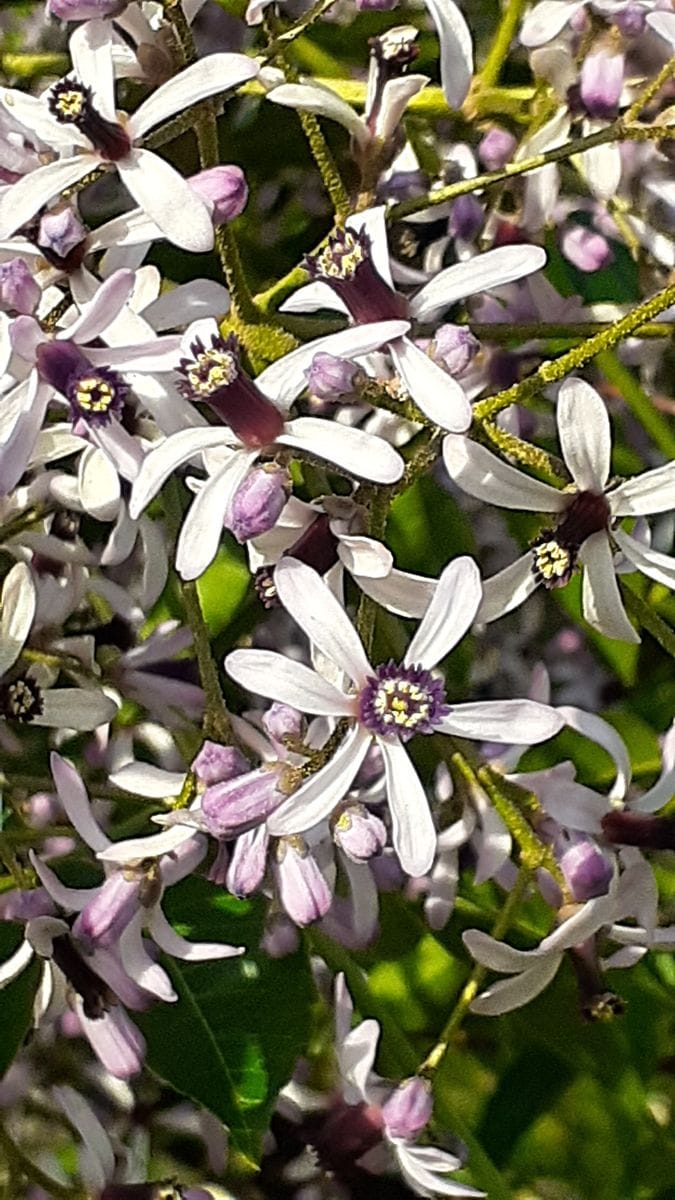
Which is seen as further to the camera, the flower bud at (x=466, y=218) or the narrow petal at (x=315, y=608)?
the flower bud at (x=466, y=218)

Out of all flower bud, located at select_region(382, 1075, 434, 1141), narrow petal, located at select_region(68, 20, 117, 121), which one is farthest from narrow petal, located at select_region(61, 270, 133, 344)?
flower bud, located at select_region(382, 1075, 434, 1141)

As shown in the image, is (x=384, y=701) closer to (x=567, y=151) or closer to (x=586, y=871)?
(x=586, y=871)

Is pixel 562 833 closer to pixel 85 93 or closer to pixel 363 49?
pixel 85 93

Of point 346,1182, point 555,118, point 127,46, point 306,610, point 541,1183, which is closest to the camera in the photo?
point 306,610

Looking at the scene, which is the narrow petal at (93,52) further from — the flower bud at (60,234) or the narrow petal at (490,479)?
the narrow petal at (490,479)

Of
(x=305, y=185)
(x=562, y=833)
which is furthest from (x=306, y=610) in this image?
→ (x=305, y=185)

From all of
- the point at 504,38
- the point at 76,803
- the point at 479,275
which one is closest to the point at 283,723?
the point at 76,803

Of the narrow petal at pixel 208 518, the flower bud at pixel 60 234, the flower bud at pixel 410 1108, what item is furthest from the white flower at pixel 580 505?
the flower bud at pixel 410 1108
